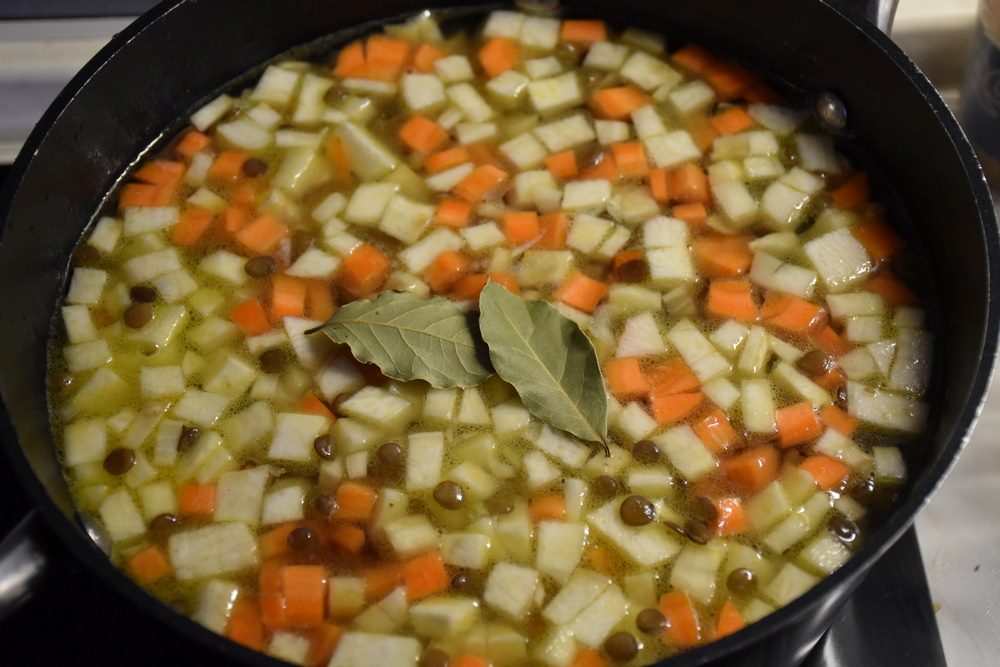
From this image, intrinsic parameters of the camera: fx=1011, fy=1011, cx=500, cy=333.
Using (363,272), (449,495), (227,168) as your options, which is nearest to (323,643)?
(449,495)

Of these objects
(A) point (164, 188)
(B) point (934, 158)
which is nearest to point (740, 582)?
(B) point (934, 158)

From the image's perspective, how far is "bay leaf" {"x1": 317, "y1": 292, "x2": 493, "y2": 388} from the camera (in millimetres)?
1818

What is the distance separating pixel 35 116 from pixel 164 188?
2.33 ft

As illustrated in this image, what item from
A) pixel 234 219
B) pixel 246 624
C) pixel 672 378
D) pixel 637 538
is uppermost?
pixel 234 219

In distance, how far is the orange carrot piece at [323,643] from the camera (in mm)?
1631

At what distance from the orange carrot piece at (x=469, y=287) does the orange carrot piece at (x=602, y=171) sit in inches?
13.8

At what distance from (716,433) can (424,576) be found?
0.58 m

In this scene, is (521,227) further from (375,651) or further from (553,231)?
(375,651)

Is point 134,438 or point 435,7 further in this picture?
point 435,7

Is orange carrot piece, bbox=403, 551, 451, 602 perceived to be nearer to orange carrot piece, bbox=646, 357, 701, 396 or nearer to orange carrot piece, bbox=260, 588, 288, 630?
orange carrot piece, bbox=260, 588, 288, 630

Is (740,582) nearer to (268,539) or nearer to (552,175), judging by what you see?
(268,539)

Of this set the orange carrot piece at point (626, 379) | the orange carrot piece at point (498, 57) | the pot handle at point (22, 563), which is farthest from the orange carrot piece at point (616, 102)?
the pot handle at point (22, 563)

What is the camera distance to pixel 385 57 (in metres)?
2.46

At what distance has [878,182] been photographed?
2.19 metres
